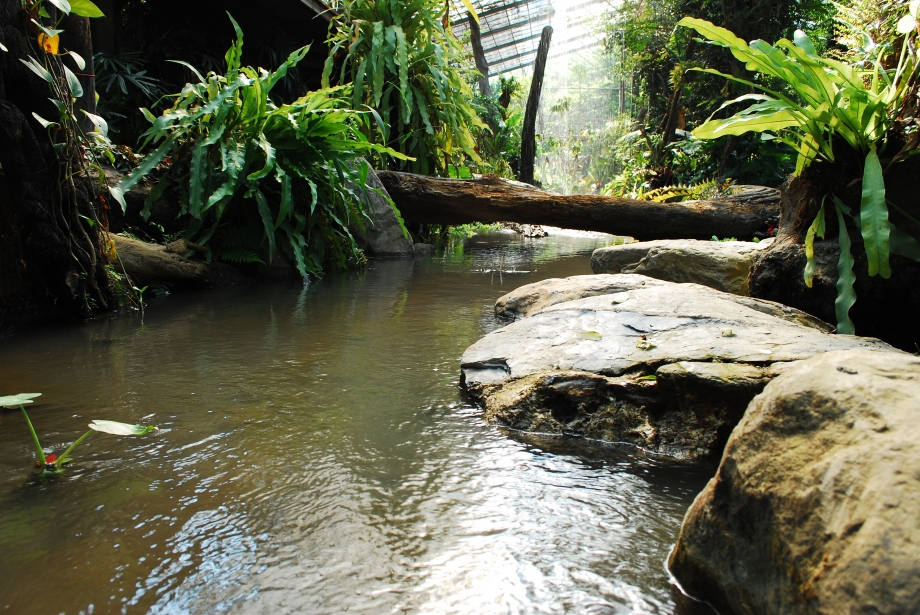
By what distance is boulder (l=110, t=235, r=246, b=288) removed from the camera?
4.05m

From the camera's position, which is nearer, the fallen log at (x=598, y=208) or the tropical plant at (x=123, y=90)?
the fallen log at (x=598, y=208)

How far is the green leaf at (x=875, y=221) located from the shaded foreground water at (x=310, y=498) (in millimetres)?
1216

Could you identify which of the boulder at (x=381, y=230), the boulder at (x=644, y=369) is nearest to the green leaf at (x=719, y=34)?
the boulder at (x=644, y=369)

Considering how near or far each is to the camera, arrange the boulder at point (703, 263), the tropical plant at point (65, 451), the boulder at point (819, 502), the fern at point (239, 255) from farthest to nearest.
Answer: the fern at point (239, 255)
the boulder at point (703, 263)
the tropical plant at point (65, 451)
the boulder at point (819, 502)

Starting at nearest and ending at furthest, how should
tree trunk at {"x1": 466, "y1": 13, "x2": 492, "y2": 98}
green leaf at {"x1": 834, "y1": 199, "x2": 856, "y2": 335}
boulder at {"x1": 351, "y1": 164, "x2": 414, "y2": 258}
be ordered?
1. green leaf at {"x1": 834, "y1": 199, "x2": 856, "y2": 335}
2. boulder at {"x1": 351, "y1": 164, "x2": 414, "y2": 258}
3. tree trunk at {"x1": 466, "y1": 13, "x2": 492, "y2": 98}

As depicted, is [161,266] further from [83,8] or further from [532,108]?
[532,108]

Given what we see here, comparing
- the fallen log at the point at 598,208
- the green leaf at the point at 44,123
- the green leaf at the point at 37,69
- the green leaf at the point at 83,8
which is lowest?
the fallen log at the point at 598,208

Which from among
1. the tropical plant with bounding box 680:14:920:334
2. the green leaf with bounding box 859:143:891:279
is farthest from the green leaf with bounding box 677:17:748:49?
the green leaf with bounding box 859:143:891:279

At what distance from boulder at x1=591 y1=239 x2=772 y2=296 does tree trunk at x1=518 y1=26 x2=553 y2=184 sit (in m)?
8.71

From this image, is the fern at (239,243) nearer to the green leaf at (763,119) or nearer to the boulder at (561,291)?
the boulder at (561,291)

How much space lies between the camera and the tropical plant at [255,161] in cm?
435

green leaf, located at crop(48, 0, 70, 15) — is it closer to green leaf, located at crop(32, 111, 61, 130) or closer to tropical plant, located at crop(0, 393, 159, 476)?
green leaf, located at crop(32, 111, 61, 130)

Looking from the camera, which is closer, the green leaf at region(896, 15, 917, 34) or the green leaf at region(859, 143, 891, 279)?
the green leaf at region(859, 143, 891, 279)

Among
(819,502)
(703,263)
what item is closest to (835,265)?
(703,263)
